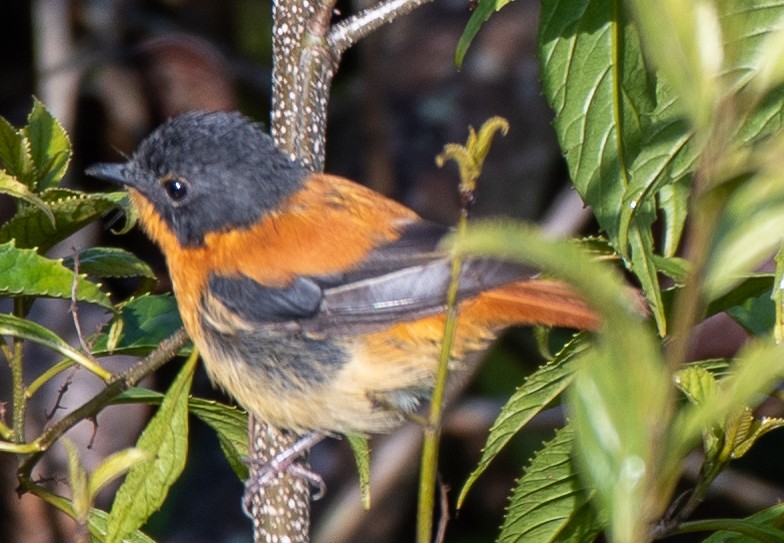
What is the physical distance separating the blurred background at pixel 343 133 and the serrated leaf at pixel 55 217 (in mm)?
3552

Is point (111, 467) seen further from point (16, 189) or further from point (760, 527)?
point (760, 527)

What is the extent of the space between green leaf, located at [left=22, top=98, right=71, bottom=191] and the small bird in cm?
60

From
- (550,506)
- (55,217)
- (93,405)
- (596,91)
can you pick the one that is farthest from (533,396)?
(55,217)

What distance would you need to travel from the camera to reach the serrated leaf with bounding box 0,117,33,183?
239 centimetres

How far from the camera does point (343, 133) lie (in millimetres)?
7215

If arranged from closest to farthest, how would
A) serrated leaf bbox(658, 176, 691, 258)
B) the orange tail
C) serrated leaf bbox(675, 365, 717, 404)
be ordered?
serrated leaf bbox(675, 365, 717, 404)
serrated leaf bbox(658, 176, 691, 258)
the orange tail

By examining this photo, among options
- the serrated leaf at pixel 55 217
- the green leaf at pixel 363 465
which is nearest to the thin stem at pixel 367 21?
the serrated leaf at pixel 55 217

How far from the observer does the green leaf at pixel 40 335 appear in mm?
2160

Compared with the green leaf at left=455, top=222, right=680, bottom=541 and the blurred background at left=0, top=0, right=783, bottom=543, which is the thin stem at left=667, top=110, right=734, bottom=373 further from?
the blurred background at left=0, top=0, right=783, bottom=543

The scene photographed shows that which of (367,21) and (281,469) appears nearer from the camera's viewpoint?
(367,21)

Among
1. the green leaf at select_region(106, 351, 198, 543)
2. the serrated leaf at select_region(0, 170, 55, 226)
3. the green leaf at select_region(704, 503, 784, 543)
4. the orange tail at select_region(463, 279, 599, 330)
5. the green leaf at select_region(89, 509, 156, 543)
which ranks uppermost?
the serrated leaf at select_region(0, 170, 55, 226)

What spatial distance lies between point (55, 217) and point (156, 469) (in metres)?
0.58

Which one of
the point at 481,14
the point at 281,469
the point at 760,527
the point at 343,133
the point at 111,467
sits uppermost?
the point at 343,133

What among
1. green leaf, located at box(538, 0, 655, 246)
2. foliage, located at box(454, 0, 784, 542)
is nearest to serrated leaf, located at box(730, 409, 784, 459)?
foliage, located at box(454, 0, 784, 542)
